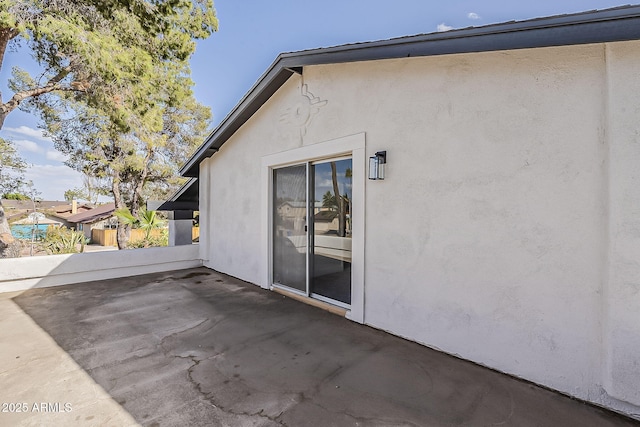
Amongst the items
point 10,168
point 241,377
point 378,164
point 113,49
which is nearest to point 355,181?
point 378,164

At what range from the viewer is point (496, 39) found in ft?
10.00

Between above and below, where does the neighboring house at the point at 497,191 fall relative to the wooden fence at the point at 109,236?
above

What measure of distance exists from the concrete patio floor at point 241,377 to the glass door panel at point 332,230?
1.92 feet

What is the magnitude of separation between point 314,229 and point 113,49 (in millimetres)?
9249

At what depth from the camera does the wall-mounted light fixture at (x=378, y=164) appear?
428 cm

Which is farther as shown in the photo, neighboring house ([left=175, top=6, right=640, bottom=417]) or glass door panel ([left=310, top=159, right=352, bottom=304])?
glass door panel ([left=310, top=159, right=352, bottom=304])

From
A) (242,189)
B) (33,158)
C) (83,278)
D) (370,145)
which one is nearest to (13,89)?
(33,158)

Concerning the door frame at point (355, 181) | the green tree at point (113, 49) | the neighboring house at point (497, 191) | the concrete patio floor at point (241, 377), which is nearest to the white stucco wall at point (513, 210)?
the neighboring house at point (497, 191)

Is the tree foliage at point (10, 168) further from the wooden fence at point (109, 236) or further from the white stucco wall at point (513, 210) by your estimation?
the white stucco wall at point (513, 210)

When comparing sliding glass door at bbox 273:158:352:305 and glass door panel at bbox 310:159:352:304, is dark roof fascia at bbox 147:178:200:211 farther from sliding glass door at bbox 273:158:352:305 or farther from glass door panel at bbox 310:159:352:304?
glass door panel at bbox 310:159:352:304

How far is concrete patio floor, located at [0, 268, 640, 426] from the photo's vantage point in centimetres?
258

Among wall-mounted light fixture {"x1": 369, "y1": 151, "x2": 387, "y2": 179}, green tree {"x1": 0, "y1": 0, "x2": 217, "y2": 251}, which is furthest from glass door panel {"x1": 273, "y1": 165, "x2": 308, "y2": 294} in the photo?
green tree {"x1": 0, "y1": 0, "x2": 217, "y2": 251}

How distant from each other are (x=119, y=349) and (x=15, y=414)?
119cm

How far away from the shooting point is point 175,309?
530cm
